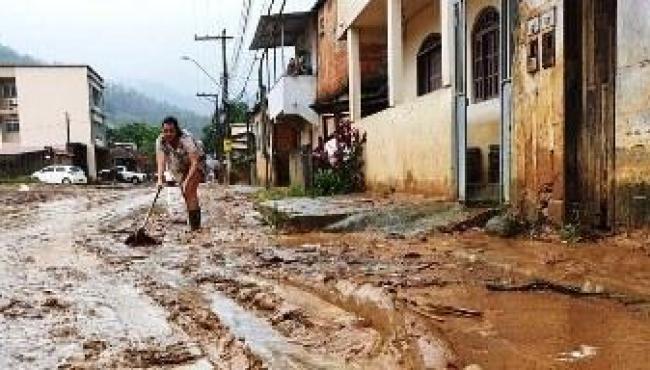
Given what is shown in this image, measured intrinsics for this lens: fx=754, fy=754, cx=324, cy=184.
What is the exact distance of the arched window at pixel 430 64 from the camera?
14719 millimetres

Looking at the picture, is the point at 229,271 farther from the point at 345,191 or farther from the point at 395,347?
the point at 345,191

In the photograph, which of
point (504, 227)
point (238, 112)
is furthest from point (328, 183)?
point (238, 112)

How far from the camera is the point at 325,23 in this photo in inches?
955

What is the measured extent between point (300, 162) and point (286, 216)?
12.0 m

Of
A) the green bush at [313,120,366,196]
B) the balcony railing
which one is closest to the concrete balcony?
the green bush at [313,120,366,196]

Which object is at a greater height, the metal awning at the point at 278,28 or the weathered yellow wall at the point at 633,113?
the metal awning at the point at 278,28

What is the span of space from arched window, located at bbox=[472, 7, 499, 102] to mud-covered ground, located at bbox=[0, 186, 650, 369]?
4498mm

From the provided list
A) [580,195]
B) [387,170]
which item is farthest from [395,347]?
[387,170]

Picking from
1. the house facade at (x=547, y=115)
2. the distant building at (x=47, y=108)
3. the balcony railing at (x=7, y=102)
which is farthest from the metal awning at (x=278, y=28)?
the balcony railing at (x=7, y=102)

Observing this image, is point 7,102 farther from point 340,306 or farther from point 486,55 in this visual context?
point 340,306

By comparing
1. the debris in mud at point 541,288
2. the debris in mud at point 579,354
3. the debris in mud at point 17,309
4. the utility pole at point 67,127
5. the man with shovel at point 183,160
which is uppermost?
the utility pole at point 67,127

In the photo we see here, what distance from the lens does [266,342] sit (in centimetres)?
372

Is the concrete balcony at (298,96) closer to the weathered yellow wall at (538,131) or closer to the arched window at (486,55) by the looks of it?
the arched window at (486,55)

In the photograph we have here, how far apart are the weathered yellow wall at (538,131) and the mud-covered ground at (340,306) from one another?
53cm
